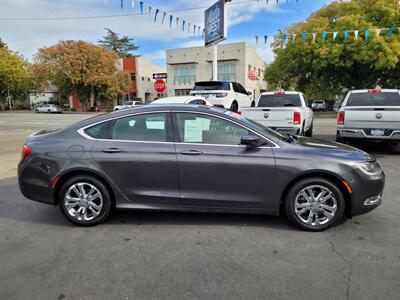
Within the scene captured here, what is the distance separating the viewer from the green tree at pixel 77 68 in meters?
42.2

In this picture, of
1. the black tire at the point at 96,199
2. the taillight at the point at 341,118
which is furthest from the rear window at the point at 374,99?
the black tire at the point at 96,199

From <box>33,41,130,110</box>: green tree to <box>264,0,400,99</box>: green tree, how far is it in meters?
24.6

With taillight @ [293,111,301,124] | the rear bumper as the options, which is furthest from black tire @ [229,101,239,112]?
the rear bumper

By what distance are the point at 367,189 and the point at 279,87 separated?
31887 mm

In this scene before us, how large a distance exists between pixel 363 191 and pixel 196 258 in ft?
7.18

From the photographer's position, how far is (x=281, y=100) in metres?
10.0

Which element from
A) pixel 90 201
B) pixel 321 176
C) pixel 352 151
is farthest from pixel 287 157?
pixel 90 201

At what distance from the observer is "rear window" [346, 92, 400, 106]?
8.11m

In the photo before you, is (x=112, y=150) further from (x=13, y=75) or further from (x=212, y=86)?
(x=13, y=75)

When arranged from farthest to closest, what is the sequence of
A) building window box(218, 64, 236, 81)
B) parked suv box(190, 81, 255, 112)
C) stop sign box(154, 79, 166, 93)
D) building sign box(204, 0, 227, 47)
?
building window box(218, 64, 236, 81) → building sign box(204, 0, 227, 47) → stop sign box(154, 79, 166, 93) → parked suv box(190, 81, 255, 112)

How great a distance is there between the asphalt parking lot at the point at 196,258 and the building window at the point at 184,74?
132ft

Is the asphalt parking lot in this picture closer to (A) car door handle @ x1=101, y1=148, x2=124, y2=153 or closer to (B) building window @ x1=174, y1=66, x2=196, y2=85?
(A) car door handle @ x1=101, y1=148, x2=124, y2=153

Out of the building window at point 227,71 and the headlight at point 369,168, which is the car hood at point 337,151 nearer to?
the headlight at point 369,168

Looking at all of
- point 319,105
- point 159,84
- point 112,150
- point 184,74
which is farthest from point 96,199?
point 319,105
